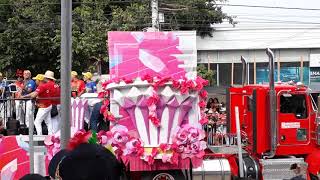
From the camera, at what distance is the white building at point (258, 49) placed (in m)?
38.8

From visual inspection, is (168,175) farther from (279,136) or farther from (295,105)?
(295,105)

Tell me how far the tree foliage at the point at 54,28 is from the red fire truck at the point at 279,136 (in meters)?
15.1

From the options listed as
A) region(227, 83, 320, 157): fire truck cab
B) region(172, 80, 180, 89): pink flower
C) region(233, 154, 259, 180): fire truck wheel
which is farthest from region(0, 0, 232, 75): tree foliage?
region(172, 80, 180, 89): pink flower

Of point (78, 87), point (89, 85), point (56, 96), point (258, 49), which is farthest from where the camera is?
point (258, 49)

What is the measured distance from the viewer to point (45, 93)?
9961 millimetres

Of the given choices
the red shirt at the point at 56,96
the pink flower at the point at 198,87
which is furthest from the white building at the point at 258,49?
the pink flower at the point at 198,87

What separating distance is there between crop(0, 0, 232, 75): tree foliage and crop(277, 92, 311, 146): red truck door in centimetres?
1517

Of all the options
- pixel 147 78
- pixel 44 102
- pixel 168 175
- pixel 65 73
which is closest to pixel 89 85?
pixel 44 102

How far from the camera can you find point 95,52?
2522 cm

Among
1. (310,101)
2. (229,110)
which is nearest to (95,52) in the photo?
(229,110)

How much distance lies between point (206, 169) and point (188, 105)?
2345 millimetres

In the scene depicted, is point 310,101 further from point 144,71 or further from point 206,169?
point 144,71

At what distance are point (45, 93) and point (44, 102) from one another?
24 centimetres

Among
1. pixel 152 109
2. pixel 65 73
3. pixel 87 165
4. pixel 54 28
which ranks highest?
pixel 54 28
